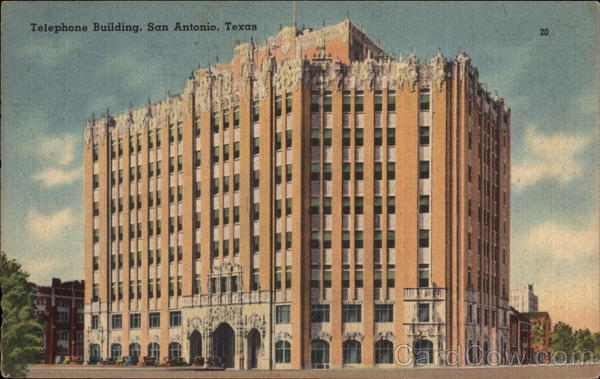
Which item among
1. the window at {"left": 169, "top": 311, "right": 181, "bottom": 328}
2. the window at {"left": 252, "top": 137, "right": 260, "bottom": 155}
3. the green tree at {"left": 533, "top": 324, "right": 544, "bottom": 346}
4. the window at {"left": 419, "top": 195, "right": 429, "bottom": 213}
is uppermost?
the window at {"left": 252, "top": 137, "right": 260, "bottom": 155}

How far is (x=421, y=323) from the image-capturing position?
7444 cm

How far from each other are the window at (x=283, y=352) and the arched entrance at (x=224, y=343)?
6.92 m

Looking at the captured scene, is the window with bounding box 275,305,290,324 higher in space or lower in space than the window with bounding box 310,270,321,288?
lower

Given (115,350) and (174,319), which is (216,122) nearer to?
(174,319)

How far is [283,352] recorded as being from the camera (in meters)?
77.2

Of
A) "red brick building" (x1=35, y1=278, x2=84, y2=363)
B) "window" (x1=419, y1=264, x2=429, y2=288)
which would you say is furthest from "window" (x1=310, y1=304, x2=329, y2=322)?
"red brick building" (x1=35, y1=278, x2=84, y2=363)

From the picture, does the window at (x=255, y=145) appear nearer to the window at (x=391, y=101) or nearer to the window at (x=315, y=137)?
the window at (x=315, y=137)

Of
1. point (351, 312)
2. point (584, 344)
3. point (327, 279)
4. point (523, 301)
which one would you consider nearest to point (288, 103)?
point (327, 279)

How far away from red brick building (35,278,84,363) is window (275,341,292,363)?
41624 mm

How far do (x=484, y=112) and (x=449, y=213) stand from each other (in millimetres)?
12479

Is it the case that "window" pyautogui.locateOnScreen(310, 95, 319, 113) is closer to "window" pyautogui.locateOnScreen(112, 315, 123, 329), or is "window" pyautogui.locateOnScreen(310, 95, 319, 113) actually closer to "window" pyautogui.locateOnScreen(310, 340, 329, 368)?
"window" pyautogui.locateOnScreen(310, 340, 329, 368)

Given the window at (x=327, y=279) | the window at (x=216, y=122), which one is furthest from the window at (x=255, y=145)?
the window at (x=327, y=279)

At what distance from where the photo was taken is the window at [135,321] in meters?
91.4

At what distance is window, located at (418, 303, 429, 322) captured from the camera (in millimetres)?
74500
